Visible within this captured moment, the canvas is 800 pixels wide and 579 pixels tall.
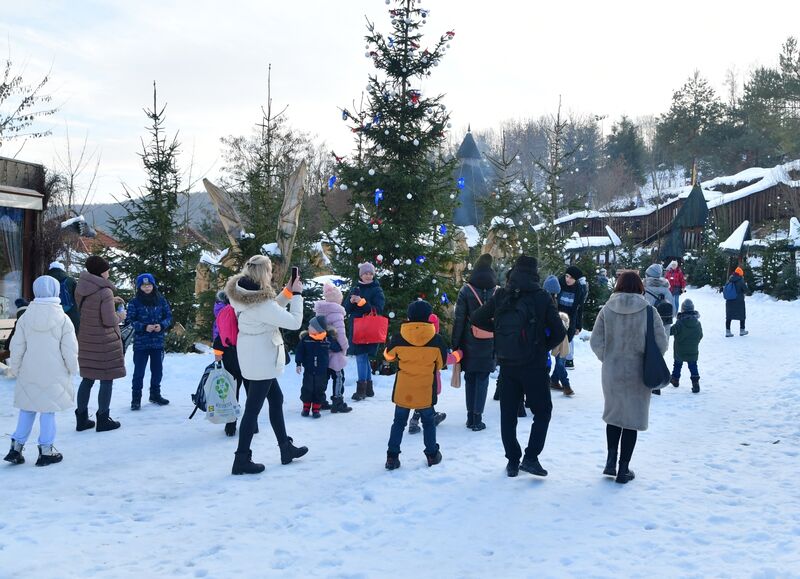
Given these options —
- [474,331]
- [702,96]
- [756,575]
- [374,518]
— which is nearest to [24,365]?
[374,518]

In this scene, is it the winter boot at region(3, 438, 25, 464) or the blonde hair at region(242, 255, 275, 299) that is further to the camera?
the winter boot at region(3, 438, 25, 464)

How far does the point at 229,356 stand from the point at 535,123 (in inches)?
4041

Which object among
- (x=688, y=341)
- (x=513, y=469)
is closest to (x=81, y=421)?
(x=513, y=469)

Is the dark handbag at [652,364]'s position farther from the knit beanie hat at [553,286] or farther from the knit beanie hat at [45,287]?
the knit beanie hat at [45,287]

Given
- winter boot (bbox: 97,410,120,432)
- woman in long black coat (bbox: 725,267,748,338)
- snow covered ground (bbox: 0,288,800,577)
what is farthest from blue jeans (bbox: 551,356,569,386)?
woman in long black coat (bbox: 725,267,748,338)

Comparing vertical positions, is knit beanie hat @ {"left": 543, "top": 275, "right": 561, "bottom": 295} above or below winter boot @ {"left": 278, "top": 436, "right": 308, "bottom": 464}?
above

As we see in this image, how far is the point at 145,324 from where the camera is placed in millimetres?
8047

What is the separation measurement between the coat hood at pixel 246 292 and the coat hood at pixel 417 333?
1312 mm

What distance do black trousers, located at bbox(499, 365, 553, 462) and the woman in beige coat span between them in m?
0.52

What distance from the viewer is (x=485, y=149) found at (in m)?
102

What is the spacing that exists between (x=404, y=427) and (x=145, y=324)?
4058mm

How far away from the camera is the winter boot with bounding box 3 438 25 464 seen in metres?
5.81

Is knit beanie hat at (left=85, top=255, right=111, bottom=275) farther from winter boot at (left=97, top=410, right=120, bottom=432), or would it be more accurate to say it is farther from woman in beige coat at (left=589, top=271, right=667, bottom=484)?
woman in beige coat at (left=589, top=271, right=667, bottom=484)

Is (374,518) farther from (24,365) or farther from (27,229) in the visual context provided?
(27,229)
